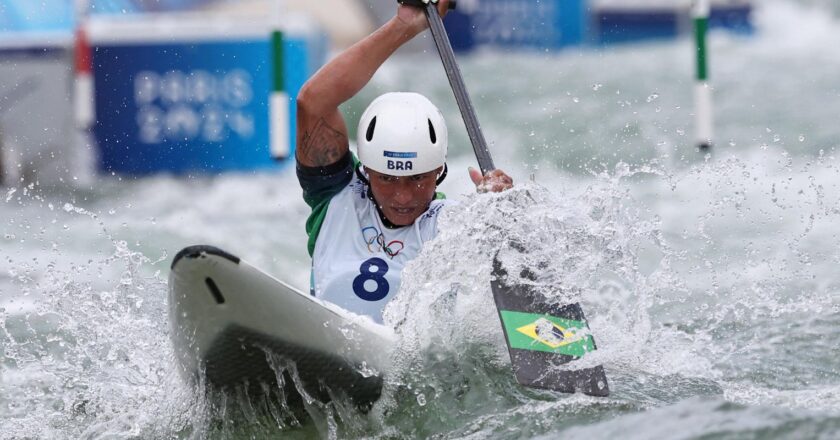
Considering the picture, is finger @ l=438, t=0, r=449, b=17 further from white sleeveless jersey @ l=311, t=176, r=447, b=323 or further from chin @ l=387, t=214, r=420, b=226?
chin @ l=387, t=214, r=420, b=226

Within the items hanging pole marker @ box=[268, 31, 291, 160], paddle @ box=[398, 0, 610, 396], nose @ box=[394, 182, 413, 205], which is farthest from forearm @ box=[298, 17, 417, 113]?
hanging pole marker @ box=[268, 31, 291, 160]

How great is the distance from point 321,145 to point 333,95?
0.62 ft

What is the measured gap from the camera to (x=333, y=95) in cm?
481

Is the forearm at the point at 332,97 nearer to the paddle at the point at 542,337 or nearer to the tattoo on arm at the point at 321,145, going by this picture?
the tattoo on arm at the point at 321,145

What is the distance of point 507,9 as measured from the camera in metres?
17.6

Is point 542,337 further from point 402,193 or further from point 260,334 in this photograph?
point 260,334

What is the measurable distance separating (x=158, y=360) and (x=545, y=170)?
295 inches

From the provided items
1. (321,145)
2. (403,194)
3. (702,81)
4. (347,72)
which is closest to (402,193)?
(403,194)

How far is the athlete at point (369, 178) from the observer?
4645 millimetres

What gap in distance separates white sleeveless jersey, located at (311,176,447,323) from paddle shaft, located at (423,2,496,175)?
24 centimetres

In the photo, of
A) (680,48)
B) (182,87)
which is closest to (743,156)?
(182,87)

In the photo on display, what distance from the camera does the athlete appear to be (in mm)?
4645

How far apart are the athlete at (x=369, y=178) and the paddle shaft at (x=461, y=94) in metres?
0.06

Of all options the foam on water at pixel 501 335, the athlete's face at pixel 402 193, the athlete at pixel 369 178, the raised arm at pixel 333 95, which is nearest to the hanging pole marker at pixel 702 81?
the foam on water at pixel 501 335
